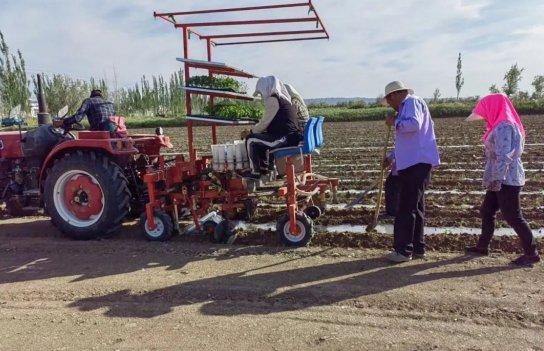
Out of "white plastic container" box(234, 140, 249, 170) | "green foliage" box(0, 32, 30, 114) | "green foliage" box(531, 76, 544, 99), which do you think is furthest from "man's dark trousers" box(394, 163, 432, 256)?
"green foliage" box(531, 76, 544, 99)

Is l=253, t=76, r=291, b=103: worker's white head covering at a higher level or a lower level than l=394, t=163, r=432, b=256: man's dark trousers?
higher

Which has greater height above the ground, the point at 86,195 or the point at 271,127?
the point at 271,127

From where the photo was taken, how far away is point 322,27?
6.03 meters

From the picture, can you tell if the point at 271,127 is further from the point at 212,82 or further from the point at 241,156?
the point at 212,82

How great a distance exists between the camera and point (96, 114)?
6160 millimetres

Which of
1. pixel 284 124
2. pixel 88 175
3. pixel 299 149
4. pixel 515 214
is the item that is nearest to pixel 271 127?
pixel 284 124

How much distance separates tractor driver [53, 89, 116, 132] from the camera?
604 cm

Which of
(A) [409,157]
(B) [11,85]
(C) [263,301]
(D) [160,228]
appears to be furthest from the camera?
(B) [11,85]

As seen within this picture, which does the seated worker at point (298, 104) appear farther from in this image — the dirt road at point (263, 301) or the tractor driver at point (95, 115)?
the tractor driver at point (95, 115)

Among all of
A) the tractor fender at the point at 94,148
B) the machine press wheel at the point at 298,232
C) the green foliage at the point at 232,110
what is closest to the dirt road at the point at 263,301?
the machine press wheel at the point at 298,232

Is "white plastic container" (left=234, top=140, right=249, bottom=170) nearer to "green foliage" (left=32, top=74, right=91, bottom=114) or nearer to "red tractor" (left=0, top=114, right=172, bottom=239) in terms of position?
"red tractor" (left=0, top=114, right=172, bottom=239)

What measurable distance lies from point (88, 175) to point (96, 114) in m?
0.83

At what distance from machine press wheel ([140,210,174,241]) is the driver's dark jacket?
1.40 meters

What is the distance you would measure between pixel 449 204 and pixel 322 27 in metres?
3.14
